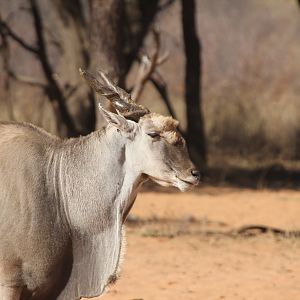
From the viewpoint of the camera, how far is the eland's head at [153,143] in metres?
5.84

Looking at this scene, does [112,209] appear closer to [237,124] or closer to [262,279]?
[262,279]

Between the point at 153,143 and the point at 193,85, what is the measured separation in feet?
39.1

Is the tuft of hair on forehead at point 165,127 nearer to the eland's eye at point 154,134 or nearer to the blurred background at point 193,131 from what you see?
the eland's eye at point 154,134

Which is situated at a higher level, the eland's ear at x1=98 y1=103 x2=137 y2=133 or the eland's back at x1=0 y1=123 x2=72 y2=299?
the eland's ear at x1=98 y1=103 x2=137 y2=133

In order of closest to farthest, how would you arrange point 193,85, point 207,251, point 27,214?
point 27,214
point 207,251
point 193,85

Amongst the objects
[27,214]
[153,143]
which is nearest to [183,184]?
[153,143]

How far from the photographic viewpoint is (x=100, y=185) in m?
5.99

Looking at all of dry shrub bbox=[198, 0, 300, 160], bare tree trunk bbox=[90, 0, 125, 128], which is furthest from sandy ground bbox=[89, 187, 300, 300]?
dry shrub bbox=[198, 0, 300, 160]

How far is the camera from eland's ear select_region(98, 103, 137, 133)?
19.0ft

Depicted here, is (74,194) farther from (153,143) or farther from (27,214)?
(153,143)

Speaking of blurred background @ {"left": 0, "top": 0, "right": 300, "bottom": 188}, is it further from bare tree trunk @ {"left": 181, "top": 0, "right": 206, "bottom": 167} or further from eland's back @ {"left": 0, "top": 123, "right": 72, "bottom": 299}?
Result: eland's back @ {"left": 0, "top": 123, "right": 72, "bottom": 299}

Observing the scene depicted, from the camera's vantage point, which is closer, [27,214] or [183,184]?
[27,214]

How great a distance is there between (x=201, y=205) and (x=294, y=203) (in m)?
1.36

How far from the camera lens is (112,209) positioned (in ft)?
19.6
